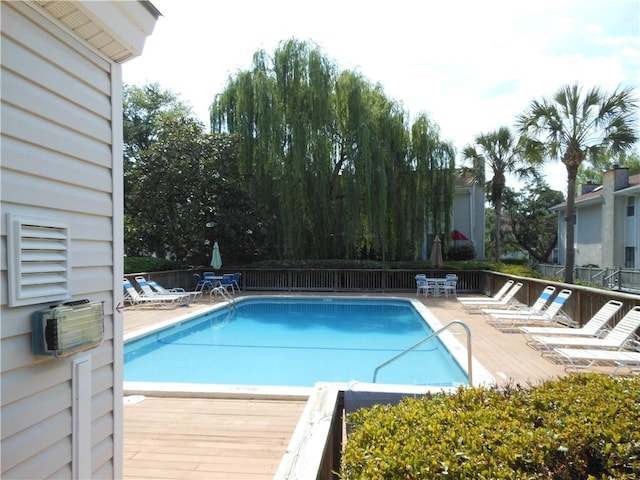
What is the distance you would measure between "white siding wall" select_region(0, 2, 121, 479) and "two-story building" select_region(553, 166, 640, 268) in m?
20.0

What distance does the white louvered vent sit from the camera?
1406 millimetres

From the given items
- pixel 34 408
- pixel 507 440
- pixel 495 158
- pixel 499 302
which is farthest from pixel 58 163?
pixel 495 158

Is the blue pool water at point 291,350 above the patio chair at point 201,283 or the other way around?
the other way around

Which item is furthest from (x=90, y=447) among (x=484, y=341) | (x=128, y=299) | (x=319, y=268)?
(x=319, y=268)

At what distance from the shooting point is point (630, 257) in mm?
17734

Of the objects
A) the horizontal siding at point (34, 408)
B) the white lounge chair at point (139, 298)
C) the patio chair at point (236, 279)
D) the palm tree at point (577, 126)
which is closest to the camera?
the horizontal siding at point (34, 408)

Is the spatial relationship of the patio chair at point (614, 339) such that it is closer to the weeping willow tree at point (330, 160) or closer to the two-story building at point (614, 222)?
the weeping willow tree at point (330, 160)

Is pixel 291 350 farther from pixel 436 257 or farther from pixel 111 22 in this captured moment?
pixel 436 257

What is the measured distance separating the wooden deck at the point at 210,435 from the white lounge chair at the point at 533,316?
258 cm

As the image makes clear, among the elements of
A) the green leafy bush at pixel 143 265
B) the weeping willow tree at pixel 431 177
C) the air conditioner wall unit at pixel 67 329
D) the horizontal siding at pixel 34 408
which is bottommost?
the green leafy bush at pixel 143 265

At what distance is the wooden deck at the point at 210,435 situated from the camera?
9.12 feet

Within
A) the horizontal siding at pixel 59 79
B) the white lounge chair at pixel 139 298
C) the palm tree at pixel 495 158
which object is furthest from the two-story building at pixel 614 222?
the horizontal siding at pixel 59 79

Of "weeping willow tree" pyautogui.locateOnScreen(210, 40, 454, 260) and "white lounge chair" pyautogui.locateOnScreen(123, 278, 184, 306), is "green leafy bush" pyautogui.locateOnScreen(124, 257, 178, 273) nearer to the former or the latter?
"white lounge chair" pyautogui.locateOnScreen(123, 278, 184, 306)

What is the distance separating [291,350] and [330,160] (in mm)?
8835
